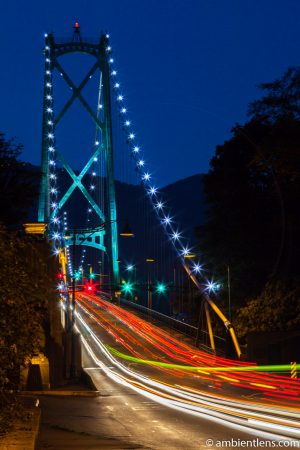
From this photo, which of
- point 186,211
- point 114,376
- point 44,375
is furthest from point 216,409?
point 186,211

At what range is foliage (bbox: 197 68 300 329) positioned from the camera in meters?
40.8

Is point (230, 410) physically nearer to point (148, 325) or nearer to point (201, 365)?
point (201, 365)

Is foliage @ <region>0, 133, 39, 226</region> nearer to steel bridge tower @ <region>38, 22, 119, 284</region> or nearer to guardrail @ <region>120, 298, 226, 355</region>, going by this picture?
guardrail @ <region>120, 298, 226, 355</region>

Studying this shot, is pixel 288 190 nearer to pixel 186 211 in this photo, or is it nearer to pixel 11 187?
pixel 11 187

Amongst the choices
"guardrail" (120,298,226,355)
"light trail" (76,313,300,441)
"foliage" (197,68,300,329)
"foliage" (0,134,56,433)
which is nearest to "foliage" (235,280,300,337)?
"foliage" (197,68,300,329)

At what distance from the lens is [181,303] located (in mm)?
72188

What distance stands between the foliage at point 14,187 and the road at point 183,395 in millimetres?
9734

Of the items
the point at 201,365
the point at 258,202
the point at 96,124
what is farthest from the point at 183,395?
the point at 96,124

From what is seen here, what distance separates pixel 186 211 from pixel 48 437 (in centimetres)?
18195

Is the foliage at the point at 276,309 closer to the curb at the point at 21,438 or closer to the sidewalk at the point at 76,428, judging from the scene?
the sidewalk at the point at 76,428

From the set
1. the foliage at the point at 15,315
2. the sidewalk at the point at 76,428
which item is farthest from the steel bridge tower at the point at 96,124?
the foliage at the point at 15,315

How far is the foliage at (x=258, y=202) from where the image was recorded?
4081 cm

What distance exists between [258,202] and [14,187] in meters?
20.7

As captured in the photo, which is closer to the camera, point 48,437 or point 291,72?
point 48,437
